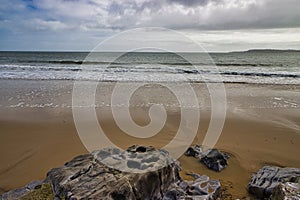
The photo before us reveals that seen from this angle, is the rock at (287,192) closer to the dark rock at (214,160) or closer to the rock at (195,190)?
the rock at (195,190)

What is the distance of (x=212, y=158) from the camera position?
4113 mm

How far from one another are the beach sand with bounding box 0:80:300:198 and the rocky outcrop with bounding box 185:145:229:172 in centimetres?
10

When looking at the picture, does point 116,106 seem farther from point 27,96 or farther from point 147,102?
point 27,96

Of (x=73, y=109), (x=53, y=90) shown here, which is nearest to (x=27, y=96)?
(x=53, y=90)

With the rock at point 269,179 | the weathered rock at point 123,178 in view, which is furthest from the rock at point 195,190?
the rock at point 269,179

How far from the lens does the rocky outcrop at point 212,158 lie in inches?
159

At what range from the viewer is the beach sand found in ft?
13.4

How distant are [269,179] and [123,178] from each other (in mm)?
2139

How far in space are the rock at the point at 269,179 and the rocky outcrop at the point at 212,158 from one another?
69 cm

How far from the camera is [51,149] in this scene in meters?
4.87

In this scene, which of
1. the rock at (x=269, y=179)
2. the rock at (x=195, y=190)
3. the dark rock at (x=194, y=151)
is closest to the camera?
the rock at (x=195, y=190)

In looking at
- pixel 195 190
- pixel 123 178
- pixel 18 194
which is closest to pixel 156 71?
pixel 195 190

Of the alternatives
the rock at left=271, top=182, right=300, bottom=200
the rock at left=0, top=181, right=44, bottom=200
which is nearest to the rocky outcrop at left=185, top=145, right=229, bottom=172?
the rock at left=271, top=182, right=300, bottom=200

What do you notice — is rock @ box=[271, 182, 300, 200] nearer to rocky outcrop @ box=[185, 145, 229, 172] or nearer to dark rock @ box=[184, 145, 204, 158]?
rocky outcrop @ box=[185, 145, 229, 172]
